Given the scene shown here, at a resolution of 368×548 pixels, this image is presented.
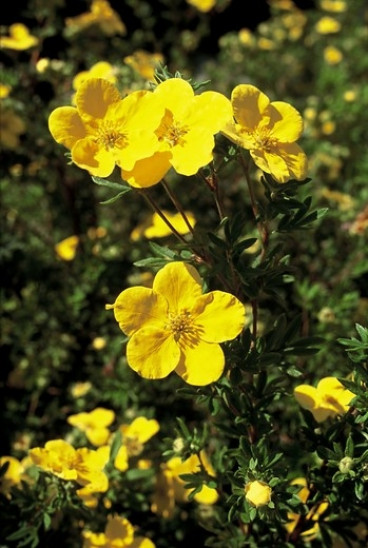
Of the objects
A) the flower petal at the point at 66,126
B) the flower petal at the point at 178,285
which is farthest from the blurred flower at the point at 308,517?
the flower petal at the point at 66,126

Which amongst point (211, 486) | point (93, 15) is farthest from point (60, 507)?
point (93, 15)

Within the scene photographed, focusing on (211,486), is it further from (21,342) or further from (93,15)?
(93,15)

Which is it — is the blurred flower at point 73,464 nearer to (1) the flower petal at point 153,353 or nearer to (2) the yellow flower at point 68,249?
(1) the flower petal at point 153,353

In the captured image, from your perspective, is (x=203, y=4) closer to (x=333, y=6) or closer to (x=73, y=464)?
(x=333, y=6)

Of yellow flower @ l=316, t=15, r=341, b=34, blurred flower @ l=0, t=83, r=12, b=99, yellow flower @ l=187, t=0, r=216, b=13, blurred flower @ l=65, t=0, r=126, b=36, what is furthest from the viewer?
yellow flower @ l=316, t=15, r=341, b=34

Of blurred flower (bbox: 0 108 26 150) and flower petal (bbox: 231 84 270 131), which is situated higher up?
flower petal (bbox: 231 84 270 131)

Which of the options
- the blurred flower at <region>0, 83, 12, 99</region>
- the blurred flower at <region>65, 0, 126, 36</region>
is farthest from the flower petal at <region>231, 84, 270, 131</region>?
the blurred flower at <region>65, 0, 126, 36</region>

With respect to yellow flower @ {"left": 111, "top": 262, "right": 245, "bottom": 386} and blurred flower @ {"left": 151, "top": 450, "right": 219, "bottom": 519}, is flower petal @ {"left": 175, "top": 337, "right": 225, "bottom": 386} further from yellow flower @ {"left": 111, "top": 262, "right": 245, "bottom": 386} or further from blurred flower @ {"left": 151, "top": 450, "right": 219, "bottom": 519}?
blurred flower @ {"left": 151, "top": 450, "right": 219, "bottom": 519}
